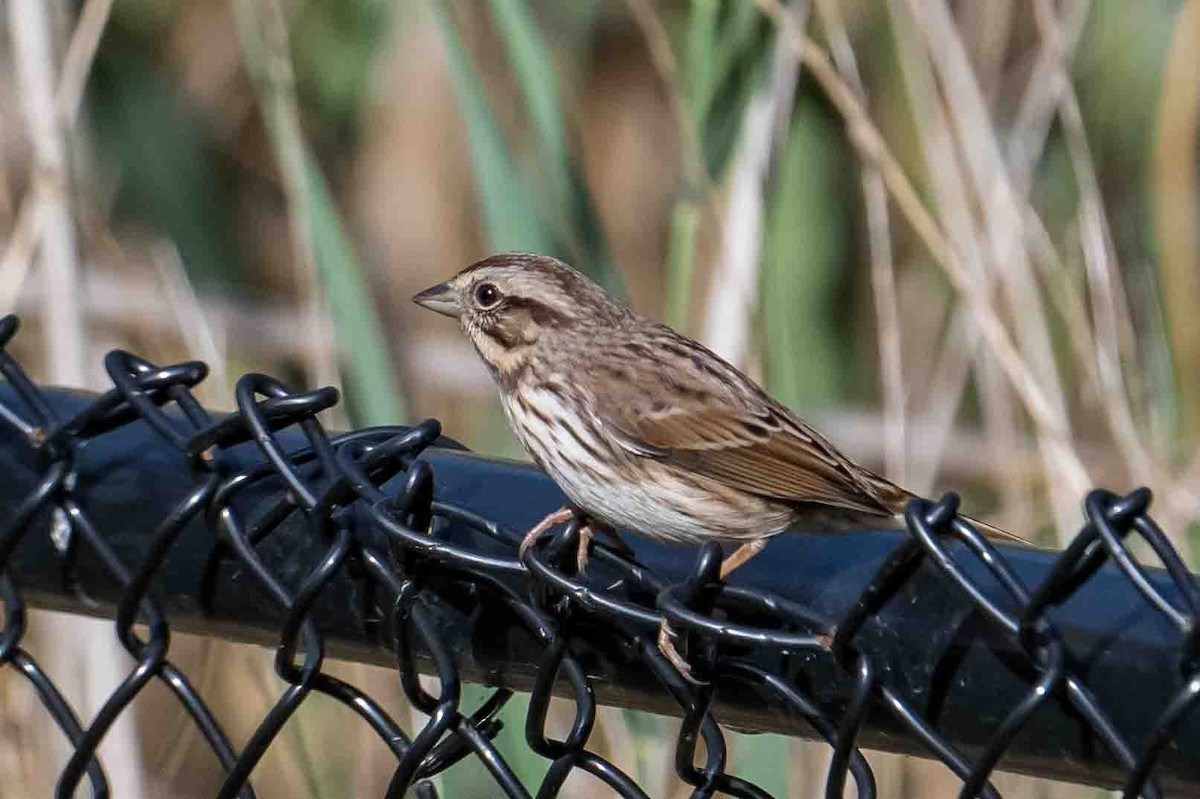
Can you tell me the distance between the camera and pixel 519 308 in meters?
2.67

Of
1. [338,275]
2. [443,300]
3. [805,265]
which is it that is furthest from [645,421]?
[805,265]

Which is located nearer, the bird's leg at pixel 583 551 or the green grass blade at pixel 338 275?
the bird's leg at pixel 583 551

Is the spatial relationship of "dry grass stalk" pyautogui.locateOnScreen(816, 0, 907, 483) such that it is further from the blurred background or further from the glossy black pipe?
the glossy black pipe

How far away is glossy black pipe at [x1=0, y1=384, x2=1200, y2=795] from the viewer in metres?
1.21

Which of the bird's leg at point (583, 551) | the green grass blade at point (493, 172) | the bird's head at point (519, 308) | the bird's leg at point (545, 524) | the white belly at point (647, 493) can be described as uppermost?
the green grass blade at point (493, 172)

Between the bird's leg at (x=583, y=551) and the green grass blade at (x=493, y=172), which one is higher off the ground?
the green grass blade at (x=493, y=172)

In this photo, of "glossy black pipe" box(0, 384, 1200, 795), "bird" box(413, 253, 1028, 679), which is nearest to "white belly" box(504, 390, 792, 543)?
"bird" box(413, 253, 1028, 679)

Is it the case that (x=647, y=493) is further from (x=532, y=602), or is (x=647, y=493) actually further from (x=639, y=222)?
(x=639, y=222)

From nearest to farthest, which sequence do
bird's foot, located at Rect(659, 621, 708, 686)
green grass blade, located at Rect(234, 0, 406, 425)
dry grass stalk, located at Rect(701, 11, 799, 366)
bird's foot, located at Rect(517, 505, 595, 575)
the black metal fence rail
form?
the black metal fence rail < bird's foot, located at Rect(659, 621, 708, 686) < bird's foot, located at Rect(517, 505, 595, 575) < green grass blade, located at Rect(234, 0, 406, 425) < dry grass stalk, located at Rect(701, 11, 799, 366)

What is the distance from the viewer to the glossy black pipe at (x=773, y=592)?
121cm

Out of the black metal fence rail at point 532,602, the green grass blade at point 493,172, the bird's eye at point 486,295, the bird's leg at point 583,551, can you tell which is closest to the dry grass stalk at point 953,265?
the green grass blade at point 493,172

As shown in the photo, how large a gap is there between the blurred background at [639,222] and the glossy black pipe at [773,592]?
55 cm

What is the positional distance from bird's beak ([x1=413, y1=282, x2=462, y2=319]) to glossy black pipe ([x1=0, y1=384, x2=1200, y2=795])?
90 centimetres

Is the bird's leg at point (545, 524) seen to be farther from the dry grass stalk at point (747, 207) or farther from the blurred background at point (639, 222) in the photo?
the dry grass stalk at point (747, 207)
